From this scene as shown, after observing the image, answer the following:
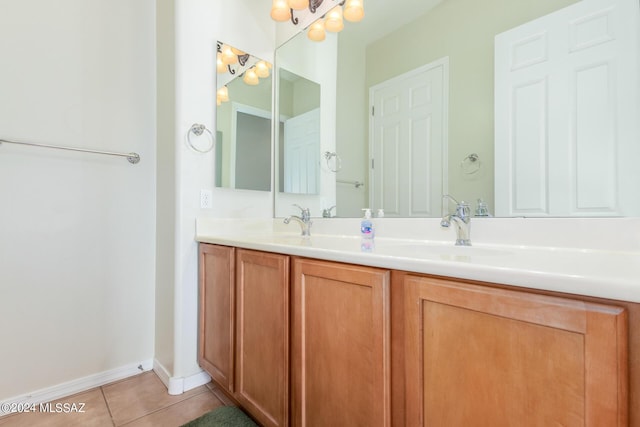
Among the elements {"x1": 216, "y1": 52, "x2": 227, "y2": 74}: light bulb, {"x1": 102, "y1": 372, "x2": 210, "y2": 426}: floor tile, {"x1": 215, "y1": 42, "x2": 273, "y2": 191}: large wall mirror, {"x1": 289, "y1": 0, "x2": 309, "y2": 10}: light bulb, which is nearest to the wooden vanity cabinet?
{"x1": 102, "y1": 372, "x2": 210, "y2": 426}: floor tile

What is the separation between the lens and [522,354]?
1.71 ft

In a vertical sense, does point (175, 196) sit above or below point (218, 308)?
above

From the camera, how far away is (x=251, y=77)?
1.92 m

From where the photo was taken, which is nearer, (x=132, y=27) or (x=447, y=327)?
(x=447, y=327)

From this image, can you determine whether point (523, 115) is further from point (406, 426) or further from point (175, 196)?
point (175, 196)

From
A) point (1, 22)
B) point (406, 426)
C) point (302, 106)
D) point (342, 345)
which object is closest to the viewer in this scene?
point (406, 426)

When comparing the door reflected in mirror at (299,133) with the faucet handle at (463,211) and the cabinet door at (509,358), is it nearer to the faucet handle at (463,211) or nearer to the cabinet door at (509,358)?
the faucet handle at (463,211)

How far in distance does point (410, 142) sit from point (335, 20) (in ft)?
3.01

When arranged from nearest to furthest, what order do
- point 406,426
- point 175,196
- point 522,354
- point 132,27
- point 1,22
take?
point 522,354 → point 406,426 → point 1,22 → point 175,196 → point 132,27

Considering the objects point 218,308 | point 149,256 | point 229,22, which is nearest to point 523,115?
point 218,308

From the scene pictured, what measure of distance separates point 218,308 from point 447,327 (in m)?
1.14

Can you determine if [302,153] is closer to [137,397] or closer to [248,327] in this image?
[248,327]

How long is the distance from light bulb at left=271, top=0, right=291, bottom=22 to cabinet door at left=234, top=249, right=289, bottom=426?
1463 millimetres

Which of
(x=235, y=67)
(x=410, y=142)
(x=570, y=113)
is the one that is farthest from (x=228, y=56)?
(x=570, y=113)
